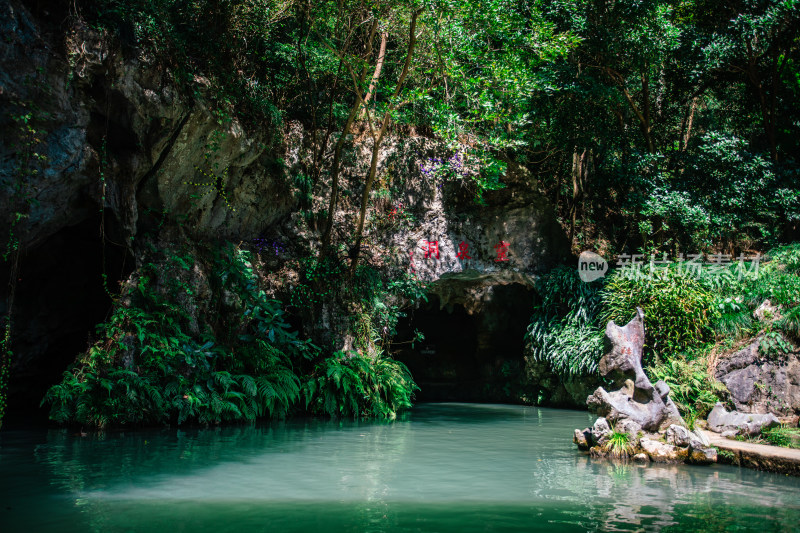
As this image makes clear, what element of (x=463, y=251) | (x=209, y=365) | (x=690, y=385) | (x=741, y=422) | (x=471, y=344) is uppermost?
(x=463, y=251)

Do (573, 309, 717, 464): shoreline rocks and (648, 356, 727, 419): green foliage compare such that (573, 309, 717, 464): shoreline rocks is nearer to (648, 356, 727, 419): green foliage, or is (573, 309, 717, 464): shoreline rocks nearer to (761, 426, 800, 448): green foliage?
(761, 426, 800, 448): green foliage

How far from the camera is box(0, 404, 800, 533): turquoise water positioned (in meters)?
4.00

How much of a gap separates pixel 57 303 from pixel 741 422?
34.5 feet

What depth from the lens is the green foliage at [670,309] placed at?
1030 centimetres

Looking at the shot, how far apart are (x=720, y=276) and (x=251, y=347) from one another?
344 inches

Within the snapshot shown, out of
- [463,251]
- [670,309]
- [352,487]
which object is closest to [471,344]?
[463,251]

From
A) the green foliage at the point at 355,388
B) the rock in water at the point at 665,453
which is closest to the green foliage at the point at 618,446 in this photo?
the rock in water at the point at 665,453

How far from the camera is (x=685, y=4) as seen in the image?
12656 mm

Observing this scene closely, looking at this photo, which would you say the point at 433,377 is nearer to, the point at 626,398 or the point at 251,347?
the point at 251,347

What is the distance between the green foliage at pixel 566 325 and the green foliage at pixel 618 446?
4408 millimetres

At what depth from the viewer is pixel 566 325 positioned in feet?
39.2

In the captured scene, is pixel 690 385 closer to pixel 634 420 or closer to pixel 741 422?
pixel 741 422

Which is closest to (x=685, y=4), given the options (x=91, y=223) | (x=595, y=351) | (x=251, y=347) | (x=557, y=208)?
(x=557, y=208)

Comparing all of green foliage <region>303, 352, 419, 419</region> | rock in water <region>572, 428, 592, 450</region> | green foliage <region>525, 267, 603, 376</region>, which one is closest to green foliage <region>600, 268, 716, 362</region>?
green foliage <region>525, 267, 603, 376</region>
